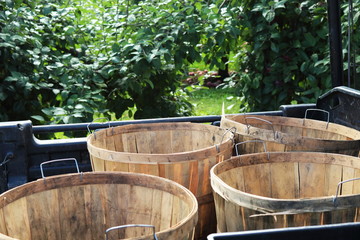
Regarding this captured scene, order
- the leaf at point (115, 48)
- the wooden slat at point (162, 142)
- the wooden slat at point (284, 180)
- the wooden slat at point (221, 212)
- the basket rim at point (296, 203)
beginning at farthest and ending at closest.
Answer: the leaf at point (115, 48) → the wooden slat at point (162, 142) → the wooden slat at point (284, 180) → the wooden slat at point (221, 212) → the basket rim at point (296, 203)

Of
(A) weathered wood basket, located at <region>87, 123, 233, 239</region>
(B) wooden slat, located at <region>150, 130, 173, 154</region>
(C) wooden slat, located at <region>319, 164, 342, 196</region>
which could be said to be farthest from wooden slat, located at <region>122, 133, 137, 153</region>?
(C) wooden slat, located at <region>319, 164, 342, 196</region>

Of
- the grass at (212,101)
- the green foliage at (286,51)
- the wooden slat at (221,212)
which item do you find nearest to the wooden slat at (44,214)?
the wooden slat at (221,212)

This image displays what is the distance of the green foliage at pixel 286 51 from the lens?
18.5 feet

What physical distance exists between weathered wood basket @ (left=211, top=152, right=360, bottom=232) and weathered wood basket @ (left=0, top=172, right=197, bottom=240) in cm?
23

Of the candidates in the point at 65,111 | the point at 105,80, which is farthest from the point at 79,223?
the point at 105,80

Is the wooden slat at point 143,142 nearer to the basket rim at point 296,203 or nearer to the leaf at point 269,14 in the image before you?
the basket rim at point 296,203

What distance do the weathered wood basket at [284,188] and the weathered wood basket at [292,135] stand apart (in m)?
0.16

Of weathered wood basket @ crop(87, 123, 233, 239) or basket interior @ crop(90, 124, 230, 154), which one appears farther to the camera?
basket interior @ crop(90, 124, 230, 154)

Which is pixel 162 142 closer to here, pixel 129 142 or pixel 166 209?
pixel 129 142

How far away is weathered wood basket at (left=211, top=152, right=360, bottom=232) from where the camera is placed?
205 centimetres

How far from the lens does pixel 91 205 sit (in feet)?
8.11

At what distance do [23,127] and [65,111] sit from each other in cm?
128

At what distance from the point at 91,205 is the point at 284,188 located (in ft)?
3.18

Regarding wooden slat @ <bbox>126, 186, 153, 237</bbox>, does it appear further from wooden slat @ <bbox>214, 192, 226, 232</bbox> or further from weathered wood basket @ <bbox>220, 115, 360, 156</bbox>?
weathered wood basket @ <bbox>220, 115, 360, 156</bbox>
